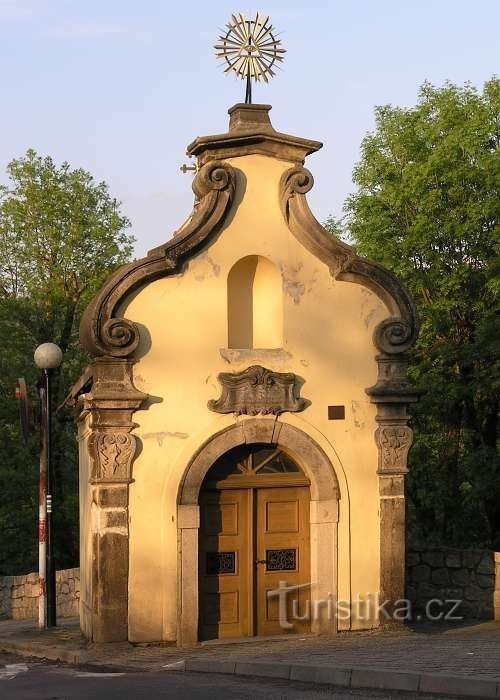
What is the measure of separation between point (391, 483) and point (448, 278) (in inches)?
468

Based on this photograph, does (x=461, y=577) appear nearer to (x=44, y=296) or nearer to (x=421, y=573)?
(x=421, y=573)

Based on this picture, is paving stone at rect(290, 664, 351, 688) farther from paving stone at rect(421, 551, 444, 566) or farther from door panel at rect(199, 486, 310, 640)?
paving stone at rect(421, 551, 444, 566)

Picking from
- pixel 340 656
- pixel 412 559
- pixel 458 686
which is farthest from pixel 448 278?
pixel 458 686

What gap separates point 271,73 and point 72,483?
66.4ft

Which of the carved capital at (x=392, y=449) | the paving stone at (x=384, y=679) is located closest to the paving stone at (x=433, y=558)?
the carved capital at (x=392, y=449)

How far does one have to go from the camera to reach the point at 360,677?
11.4 metres

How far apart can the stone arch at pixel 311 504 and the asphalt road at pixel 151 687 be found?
1984mm

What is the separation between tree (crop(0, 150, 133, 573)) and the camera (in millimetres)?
33875

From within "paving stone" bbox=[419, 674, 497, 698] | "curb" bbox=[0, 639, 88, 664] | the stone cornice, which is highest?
the stone cornice

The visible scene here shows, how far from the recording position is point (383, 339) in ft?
52.2

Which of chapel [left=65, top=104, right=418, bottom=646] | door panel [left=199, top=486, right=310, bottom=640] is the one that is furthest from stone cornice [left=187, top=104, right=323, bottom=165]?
door panel [left=199, top=486, right=310, bottom=640]

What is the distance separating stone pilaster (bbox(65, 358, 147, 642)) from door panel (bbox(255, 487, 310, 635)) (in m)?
1.79

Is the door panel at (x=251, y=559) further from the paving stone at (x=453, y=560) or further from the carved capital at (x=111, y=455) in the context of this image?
the paving stone at (x=453, y=560)

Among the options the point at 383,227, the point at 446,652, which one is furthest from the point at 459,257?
the point at 446,652
